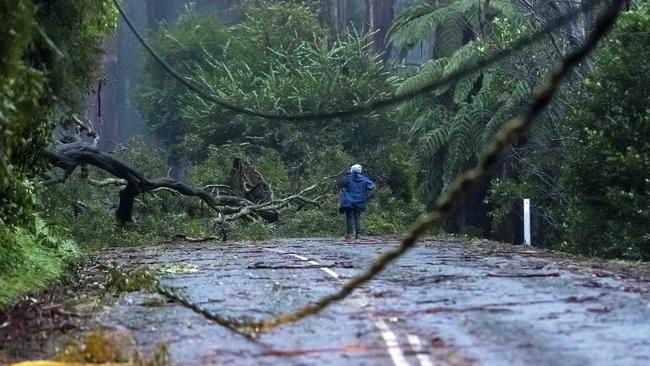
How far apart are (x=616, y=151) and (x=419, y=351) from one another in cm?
1292

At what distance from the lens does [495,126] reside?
102 feet

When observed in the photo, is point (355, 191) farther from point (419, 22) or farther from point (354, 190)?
point (419, 22)

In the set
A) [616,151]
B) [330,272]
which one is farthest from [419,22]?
[330,272]

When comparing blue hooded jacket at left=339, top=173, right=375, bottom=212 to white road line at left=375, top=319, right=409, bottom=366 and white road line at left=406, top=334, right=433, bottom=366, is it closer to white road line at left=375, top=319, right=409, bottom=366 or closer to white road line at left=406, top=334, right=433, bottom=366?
white road line at left=375, top=319, right=409, bottom=366

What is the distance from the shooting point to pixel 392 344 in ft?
29.9

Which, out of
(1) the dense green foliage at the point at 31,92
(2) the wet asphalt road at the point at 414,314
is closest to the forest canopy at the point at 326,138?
(1) the dense green foliage at the point at 31,92

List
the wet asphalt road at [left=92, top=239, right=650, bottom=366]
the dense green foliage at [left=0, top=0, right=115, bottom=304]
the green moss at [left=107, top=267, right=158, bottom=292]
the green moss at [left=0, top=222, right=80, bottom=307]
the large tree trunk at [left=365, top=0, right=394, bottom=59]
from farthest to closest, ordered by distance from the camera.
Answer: the large tree trunk at [left=365, top=0, right=394, bottom=59] < the green moss at [left=107, top=267, right=158, bottom=292] < the green moss at [left=0, top=222, right=80, bottom=307] < the dense green foliage at [left=0, top=0, right=115, bottom=304] < the wet asphalt road at [left=92, top=239, right=650, bottom=366]

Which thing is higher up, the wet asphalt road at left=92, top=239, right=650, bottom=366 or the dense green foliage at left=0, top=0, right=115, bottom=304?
the dense green foliage at left=0, top=0, right=115, bottom=304

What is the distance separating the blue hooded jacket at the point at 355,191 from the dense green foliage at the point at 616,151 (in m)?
4.20

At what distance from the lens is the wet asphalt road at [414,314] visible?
8.77 meters

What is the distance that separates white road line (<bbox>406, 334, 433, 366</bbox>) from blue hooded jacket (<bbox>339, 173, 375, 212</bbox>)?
562 inches

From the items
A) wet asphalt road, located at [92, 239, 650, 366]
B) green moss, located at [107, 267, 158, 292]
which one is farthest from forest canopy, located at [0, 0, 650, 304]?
wet asphalt road, located at [92, 239, 650, 366]

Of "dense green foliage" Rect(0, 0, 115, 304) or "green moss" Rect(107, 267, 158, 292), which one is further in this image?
"green moss" Rect(107, 267, 158, 292)

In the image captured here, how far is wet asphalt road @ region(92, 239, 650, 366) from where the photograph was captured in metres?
8.77
